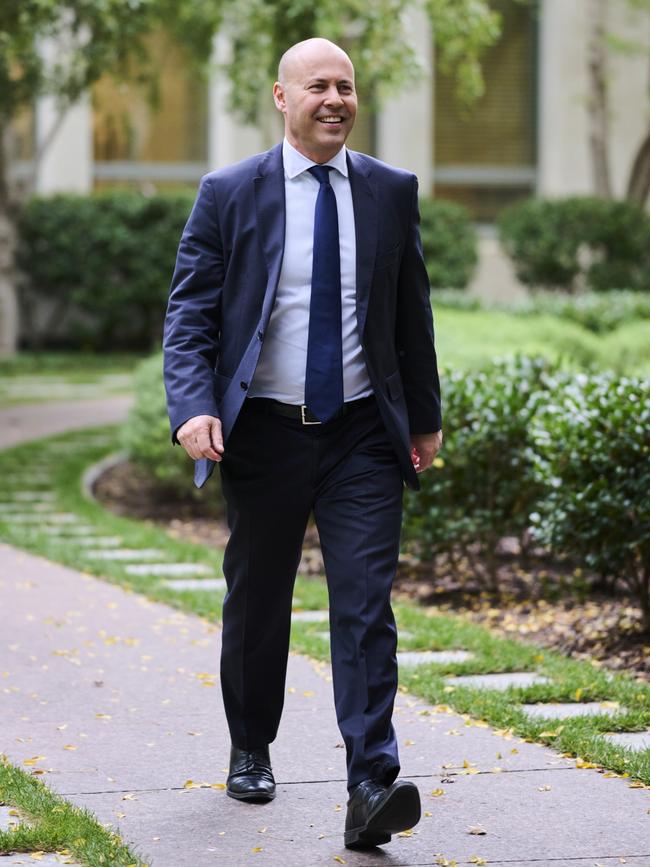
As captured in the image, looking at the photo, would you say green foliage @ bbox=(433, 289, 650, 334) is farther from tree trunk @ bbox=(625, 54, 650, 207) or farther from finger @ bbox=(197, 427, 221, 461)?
finger @ bbox=(197, 427, 221, 461)

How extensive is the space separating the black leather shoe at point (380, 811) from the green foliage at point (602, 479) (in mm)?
2746

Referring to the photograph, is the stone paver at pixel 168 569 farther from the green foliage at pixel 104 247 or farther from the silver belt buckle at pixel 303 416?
the green foliage at pixel 104 247

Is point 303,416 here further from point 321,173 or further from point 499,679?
point 499,679

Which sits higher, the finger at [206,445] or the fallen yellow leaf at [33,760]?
the finger at [206,445]

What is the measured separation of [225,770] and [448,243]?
798 inches

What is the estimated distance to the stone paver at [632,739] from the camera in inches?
199

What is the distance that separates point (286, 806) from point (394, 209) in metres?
1.70

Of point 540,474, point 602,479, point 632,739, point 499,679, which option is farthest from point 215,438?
point 540,474

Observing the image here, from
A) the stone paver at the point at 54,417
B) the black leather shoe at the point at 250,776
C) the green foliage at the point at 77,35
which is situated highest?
the green foliage at the point at 77,35

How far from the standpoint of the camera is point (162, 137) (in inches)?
1016

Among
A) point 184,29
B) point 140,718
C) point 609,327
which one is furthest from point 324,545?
point 184,29

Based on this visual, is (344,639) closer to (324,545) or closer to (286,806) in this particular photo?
(324,545)

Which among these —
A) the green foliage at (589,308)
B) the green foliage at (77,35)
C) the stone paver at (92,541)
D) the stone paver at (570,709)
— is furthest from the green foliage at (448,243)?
the stone paver at (570,709)

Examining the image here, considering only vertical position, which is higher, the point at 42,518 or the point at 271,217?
the point at 271,217
